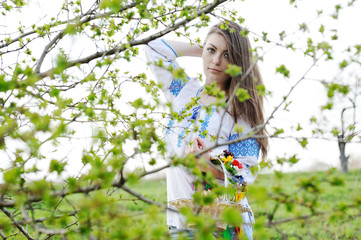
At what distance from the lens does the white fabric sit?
240cm

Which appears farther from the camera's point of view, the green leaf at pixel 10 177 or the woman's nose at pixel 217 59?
the woman's nose at pixel 217 59

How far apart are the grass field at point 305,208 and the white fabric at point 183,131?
0.17 m

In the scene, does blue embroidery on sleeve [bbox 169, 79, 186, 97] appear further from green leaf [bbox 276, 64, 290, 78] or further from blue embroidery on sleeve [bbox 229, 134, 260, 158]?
green leaf [bbox 276, 64, 290, 78]

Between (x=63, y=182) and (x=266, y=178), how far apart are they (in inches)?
398

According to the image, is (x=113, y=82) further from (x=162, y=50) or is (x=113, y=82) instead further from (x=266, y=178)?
(x=266, y=178)

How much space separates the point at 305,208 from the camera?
21.4ft

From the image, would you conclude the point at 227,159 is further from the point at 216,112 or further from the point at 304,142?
the point at 304,142

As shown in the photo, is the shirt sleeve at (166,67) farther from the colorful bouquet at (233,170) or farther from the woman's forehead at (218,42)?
the colorful bouquet at (233,170)

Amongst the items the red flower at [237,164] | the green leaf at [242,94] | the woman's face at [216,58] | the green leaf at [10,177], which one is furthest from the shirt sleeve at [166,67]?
the green leaf at [10,177]

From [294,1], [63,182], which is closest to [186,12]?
[294,1]

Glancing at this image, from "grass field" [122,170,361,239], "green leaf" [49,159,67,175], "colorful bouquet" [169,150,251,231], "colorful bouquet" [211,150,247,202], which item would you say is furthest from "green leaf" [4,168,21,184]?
"colorful bouquet" [211,150,247,202]

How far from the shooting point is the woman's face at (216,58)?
2.54 meters

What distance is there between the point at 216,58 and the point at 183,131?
524mm

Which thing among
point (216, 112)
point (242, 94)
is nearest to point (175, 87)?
point (216, 112)
